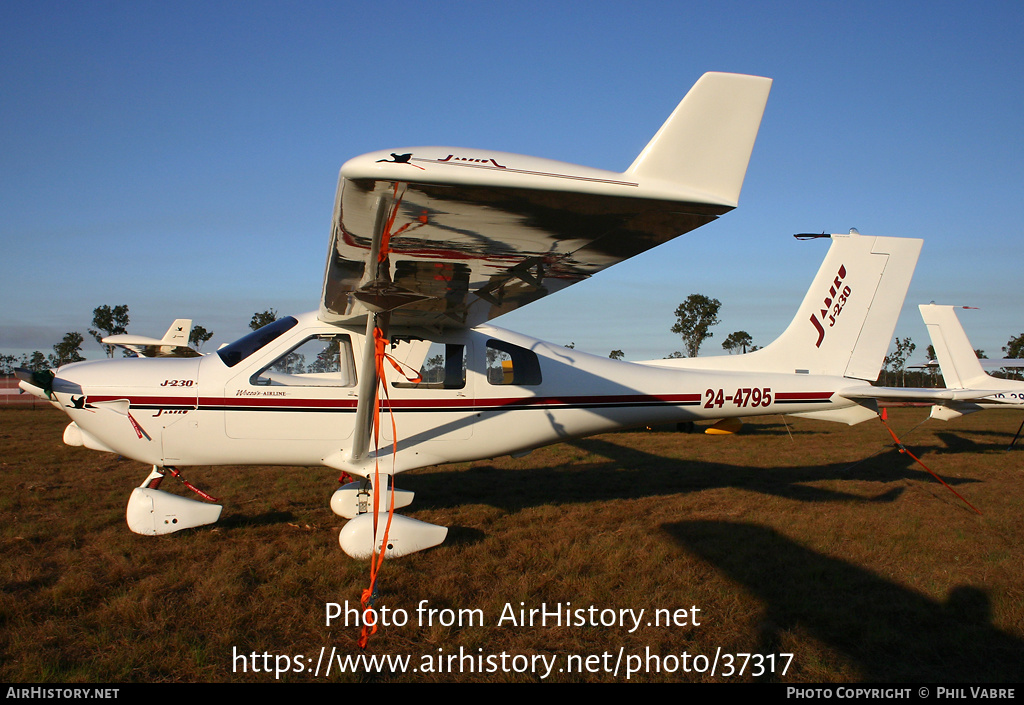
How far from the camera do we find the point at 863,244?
7195 mm

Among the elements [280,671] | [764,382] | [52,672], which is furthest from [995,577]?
[52,672]

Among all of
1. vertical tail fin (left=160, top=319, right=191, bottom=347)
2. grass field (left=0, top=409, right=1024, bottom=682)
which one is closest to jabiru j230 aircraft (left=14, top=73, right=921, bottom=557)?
grass field (left=0, top=409, right=1024, bottom=682)

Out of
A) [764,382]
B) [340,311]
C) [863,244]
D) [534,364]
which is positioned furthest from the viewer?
[863,244]

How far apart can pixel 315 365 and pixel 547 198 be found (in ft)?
12.2

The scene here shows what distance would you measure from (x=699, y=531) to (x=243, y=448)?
4.32m

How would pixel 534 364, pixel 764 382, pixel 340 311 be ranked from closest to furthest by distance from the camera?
pixel 340 311, pixel 534 364, pixel 764 382

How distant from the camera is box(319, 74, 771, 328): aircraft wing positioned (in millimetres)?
2283

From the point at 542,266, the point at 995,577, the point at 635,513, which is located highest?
the point at 542,266

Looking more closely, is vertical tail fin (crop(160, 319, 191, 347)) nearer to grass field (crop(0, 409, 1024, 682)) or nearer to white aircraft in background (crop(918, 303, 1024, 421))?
grass field (crop(0, 409, 1024, 682))

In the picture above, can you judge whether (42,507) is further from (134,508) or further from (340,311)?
(340,311)

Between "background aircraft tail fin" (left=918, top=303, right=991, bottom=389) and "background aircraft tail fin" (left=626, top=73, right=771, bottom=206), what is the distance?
14.4m

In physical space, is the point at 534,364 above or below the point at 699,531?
above

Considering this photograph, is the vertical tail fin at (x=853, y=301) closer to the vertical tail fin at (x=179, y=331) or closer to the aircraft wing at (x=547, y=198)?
the aircraft wing at (x=547, y=198)

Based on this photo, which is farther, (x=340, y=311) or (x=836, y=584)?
(x=340, y=311)
